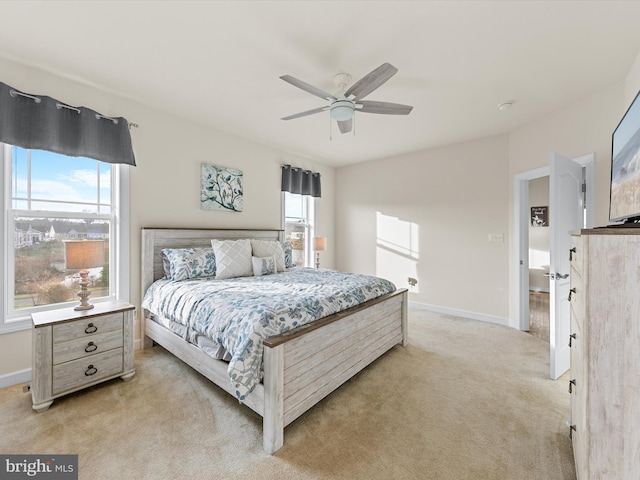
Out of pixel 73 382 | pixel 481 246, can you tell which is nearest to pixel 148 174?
pixel 73 382

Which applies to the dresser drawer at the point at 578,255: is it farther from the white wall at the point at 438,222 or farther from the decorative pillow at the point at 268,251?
the decorative pillow at the point at 268,251

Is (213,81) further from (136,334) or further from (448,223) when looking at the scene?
(448,223)

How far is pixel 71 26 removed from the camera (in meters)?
1.87

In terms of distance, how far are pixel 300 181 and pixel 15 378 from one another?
3.95 meters

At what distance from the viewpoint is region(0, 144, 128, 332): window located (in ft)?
7.50

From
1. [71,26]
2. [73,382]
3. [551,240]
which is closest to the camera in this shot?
[71,26]

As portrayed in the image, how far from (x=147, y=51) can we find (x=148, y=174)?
131 centimetres

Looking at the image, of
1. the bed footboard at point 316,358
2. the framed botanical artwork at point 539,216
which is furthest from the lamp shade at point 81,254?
the framed botanical artwork at point 539,216

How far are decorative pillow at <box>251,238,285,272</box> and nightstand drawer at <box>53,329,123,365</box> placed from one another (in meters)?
1.60

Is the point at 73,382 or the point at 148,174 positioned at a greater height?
the point at 148,174

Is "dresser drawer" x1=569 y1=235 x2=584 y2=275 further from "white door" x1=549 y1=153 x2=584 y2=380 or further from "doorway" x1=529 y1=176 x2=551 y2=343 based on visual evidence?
"doorway" x1=529 y1=176 x2=551 y2=343

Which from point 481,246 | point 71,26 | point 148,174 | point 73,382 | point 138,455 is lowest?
point 138,455

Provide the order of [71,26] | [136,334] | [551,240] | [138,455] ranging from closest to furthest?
[138,455] → [71,26] → [551,240] → [136,334]

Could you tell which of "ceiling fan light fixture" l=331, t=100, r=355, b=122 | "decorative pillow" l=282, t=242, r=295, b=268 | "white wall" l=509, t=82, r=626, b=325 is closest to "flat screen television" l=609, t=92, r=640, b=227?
"white wall" l=509, t=82, r=626, b=325
